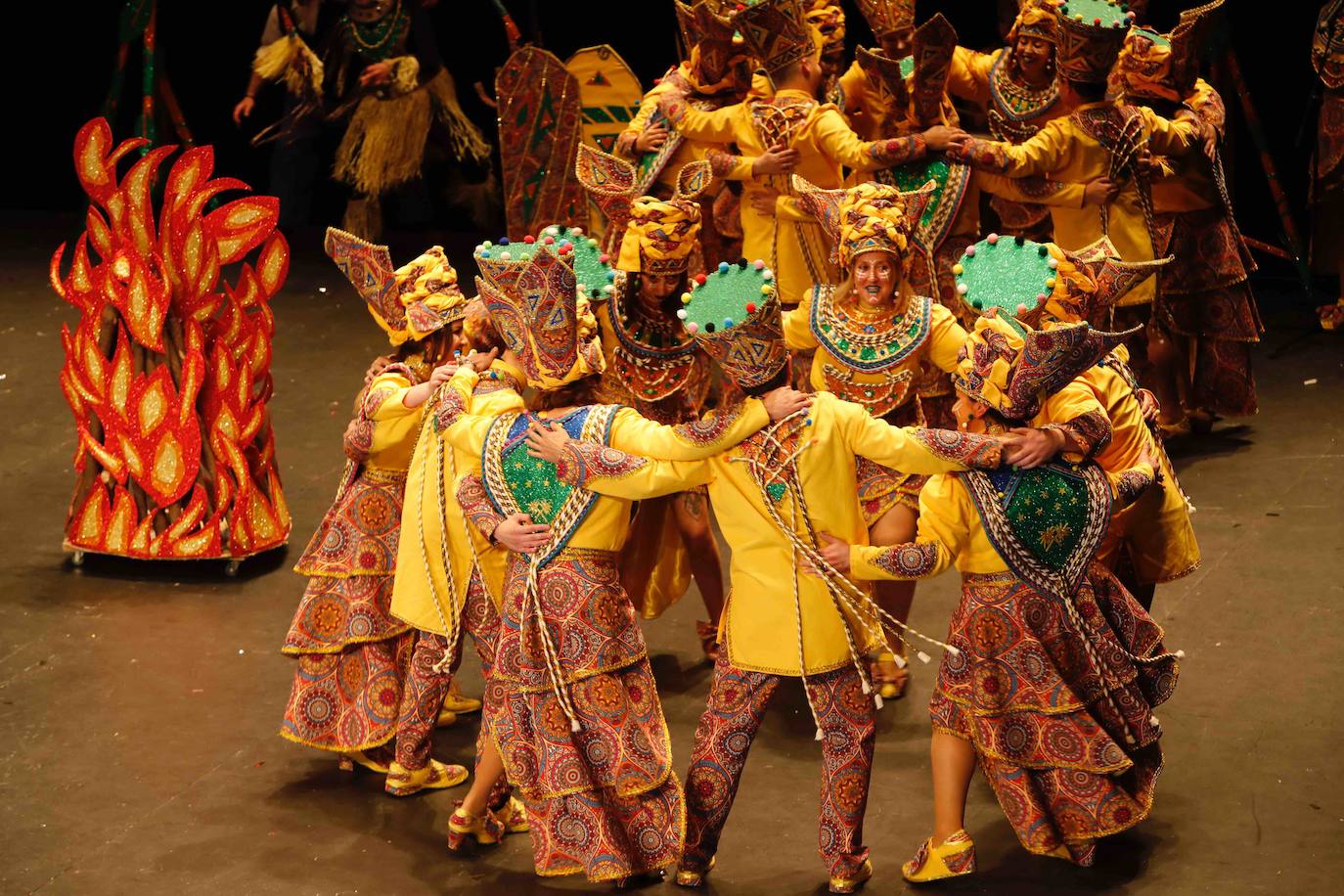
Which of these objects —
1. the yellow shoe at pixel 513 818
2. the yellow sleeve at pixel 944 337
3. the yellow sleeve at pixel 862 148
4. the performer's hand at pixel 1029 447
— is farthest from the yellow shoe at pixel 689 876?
the yellow sleeve at pixel 862 148

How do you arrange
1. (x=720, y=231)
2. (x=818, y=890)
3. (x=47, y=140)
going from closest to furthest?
(x=818, y=890), (x=720, y=231), (x=47, y=140)

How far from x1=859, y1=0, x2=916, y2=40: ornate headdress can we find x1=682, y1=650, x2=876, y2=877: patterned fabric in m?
2.53

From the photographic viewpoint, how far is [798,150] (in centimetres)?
558

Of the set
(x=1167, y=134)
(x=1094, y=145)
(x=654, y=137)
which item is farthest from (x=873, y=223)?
(x=1167, y=134)

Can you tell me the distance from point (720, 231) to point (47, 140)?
16.2ft

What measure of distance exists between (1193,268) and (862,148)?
151 cm

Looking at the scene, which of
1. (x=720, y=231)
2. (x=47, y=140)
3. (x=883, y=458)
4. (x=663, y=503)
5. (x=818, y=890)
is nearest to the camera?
(x=883, y=458)

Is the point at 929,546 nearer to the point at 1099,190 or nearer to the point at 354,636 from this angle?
the point at 354,636

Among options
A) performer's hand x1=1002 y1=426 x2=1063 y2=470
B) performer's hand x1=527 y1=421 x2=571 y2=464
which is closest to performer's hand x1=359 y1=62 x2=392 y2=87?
performer's hand x1=527 y1=421 x2=571 y2=464

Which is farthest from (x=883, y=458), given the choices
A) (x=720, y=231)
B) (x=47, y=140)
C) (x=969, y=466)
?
(x=47, y=140)

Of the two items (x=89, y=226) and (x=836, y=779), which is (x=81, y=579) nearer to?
(x=89, y=226)

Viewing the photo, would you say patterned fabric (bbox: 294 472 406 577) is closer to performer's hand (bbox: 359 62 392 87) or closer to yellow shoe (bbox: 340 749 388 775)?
yellow shoe (bbox: 340 749 388 775)

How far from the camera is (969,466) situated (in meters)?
3.69

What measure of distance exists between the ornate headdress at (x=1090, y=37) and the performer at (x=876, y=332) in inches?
45.5
